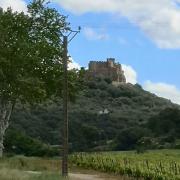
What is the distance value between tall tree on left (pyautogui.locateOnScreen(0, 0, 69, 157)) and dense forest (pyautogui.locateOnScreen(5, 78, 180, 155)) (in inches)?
640

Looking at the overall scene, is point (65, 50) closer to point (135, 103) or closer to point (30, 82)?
point (30, 82)

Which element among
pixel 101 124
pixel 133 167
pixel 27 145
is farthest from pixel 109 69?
pixel 133 167

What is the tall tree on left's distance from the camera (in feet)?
140

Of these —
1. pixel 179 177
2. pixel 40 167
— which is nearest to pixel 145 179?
pixel 179 177

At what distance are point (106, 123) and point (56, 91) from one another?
36782mm

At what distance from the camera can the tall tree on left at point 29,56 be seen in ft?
140

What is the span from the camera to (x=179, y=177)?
33250 mm

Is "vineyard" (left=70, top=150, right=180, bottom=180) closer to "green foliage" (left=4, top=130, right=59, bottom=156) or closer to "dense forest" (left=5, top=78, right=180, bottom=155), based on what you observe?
"green foliage" (left=4, top=130, right=59, bottom=156)

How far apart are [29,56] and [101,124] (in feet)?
131

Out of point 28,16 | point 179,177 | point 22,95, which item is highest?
point 28,16

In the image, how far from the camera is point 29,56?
141 ft

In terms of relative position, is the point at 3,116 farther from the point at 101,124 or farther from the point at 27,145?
the point at 101,124

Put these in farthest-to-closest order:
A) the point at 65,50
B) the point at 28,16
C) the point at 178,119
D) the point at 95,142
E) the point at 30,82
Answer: the point at 178,119, the point at 95,142, the point at 28,16, the point at 30,82, the point at 65,50

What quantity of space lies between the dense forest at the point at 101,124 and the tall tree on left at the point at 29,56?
1625 centimetres
